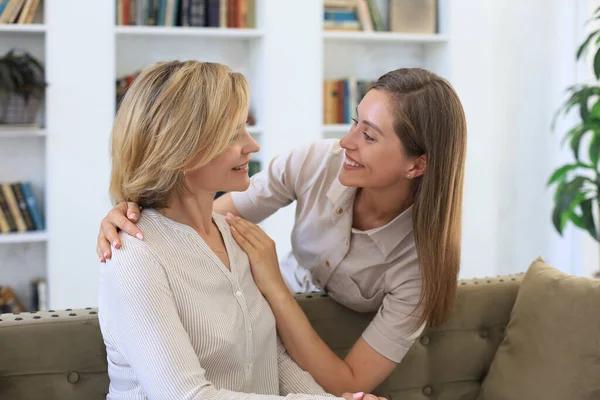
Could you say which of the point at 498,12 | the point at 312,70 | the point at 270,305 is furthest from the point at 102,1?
the point at 270,305

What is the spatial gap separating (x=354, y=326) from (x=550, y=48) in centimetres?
268

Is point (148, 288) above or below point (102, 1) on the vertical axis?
below

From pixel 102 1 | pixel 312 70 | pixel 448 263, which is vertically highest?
pixel 102 1

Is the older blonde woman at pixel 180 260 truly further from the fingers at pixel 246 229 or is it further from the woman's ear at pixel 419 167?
the woman's ear at pixel 419 167

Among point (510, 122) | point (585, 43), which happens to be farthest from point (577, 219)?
point (510, 122)

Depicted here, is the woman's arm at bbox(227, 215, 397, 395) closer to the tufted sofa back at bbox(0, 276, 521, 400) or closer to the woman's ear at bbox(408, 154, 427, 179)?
the tufted sofa back at bbox(0, 276, 521, 400)

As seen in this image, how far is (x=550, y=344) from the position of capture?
2.04 m

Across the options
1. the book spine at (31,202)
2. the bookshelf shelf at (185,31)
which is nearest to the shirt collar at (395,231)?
the bookshelf shelf at (185,31)

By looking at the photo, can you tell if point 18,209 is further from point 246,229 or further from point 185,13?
point 246,229

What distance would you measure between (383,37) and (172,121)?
110 inches

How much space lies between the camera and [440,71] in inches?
176

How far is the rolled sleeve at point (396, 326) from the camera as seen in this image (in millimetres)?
2002

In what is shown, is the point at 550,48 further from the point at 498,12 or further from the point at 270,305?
the point at 270,305

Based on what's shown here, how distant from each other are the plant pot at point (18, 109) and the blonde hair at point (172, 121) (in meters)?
2.23
